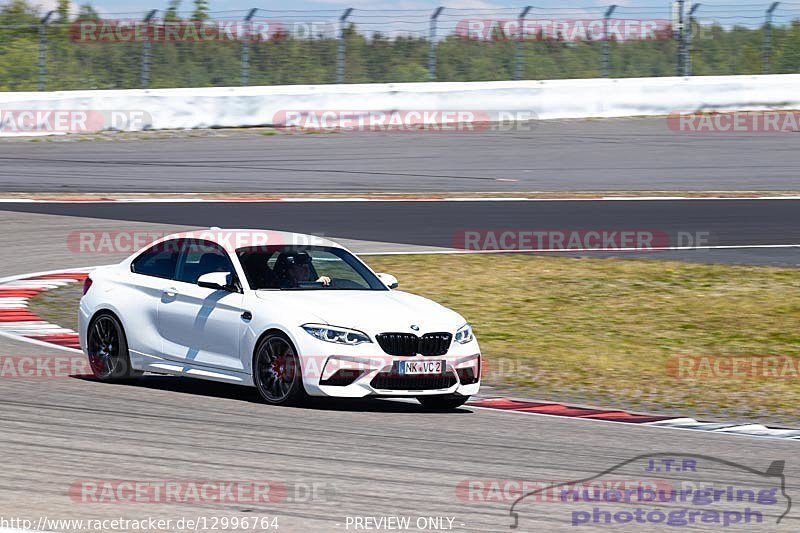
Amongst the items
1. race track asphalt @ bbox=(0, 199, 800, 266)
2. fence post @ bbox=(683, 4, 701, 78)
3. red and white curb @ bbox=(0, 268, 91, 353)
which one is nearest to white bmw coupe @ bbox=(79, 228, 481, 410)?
red and white curb @ bbox=(0, 268, 91, 353)

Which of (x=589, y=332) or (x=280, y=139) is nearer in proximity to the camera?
(x=589, y=332)

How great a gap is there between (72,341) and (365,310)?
4460 millimetres

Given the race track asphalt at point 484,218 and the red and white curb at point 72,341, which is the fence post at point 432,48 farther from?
the red and white curb at point 72,341

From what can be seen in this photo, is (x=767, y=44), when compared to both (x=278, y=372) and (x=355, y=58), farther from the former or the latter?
(x=278, y=372)

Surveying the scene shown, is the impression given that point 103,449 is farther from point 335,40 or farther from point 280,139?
point 335,40

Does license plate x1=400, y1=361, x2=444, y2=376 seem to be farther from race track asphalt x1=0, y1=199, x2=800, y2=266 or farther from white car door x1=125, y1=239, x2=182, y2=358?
race track asphalt x1=0, y1=199, x2=800, y2=266

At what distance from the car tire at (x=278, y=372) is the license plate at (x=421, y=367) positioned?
727mm

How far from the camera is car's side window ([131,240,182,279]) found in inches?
445

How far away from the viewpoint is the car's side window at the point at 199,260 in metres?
11.0

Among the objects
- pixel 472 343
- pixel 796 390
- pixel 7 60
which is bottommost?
pixel 796 390

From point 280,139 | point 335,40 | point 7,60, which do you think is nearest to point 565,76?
point 335,40

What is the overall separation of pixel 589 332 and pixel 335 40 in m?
20.8

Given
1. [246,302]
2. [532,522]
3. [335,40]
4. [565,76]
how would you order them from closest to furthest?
[532,522], [246,302], [335,40], [565,76]

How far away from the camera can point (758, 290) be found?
57.5 ft
